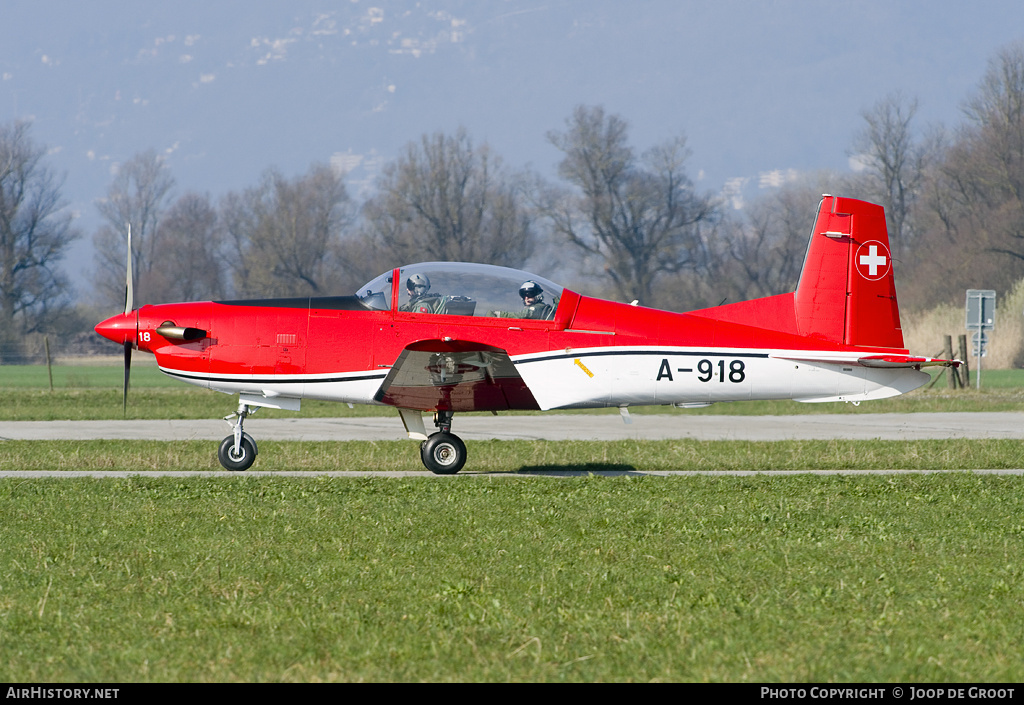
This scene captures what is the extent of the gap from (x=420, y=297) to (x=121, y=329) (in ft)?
11.7

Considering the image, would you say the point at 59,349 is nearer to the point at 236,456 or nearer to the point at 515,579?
the point at 236,456

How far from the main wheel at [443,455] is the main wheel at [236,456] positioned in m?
2.12

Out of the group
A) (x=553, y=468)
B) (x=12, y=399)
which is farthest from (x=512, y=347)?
(x=12, y=399)

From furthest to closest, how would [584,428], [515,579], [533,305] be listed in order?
[584,428]
[533,305]
[515,579]

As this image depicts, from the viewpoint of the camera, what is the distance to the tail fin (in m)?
13.0

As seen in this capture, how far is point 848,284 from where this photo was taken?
13.0 meters

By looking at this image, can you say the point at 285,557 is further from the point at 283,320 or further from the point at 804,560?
the point at 283,320

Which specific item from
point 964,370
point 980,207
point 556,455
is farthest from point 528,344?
point 980,207

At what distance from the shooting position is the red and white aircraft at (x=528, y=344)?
12477 mm

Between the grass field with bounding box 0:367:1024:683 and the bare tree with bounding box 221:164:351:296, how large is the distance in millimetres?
56099

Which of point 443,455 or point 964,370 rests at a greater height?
point 964,370

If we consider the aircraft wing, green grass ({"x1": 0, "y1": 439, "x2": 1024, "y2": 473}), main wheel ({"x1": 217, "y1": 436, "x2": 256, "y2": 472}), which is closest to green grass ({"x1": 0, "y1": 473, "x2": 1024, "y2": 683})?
the aircraft wing

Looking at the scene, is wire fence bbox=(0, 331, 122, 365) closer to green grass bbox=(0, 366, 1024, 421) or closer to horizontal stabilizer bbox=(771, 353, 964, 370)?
green grass bbox=(0, 366, 1024, 421)

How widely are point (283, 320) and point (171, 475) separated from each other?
223cm
